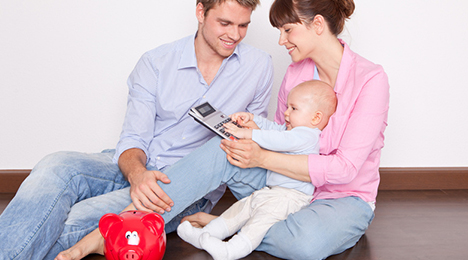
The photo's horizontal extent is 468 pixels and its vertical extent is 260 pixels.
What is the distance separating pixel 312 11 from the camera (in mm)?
1468

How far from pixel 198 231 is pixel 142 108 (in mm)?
572

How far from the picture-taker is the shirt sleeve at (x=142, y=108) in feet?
5.31

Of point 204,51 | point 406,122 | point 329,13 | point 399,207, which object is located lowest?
point 399,207

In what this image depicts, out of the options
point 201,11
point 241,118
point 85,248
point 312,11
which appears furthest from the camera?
point 201,11

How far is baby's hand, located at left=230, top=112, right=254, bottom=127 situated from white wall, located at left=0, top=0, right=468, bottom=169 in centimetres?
60

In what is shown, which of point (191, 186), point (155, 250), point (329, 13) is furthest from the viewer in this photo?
point (329, 13)

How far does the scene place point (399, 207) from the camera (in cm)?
195

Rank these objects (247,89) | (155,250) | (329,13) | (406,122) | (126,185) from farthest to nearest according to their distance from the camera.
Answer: (406,122)
(247,89)
(126,185)
(329,13)
(155,250)

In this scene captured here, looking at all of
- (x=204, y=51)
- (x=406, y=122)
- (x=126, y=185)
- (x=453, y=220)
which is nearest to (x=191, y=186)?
(x=126, y=185)

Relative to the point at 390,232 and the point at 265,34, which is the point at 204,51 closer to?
the point at 265,34

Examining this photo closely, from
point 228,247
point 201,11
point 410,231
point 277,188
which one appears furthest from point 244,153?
point 410,231

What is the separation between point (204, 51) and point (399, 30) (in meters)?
1.06

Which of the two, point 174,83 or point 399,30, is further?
point 399,30

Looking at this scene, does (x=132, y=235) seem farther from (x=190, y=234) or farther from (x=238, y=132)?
(x=238, y=132)
